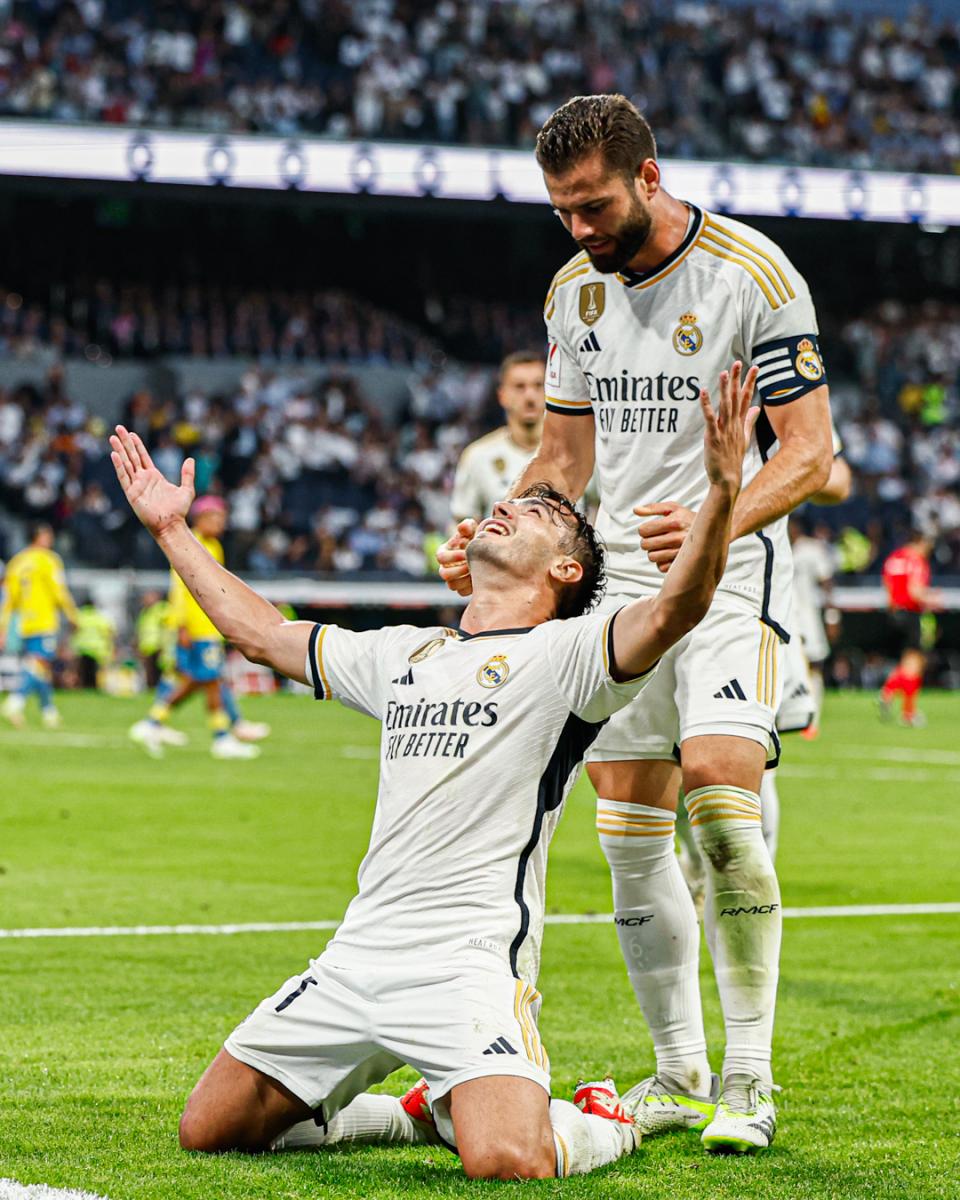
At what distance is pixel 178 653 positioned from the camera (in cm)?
1634

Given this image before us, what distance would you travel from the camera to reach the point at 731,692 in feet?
15.1

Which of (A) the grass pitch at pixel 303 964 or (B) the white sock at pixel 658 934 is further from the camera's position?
(B) the white sock at pixel 658 934

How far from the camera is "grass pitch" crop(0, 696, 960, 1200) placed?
13.0ft

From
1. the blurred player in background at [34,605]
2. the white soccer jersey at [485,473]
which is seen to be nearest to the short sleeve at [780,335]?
the white soccer jersey at [485,473]

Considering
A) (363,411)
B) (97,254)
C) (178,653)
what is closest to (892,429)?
(363,411)

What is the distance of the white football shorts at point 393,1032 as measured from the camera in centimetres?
386

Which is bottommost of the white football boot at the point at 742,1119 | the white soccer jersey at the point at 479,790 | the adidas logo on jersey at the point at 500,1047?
the white football boot at the point at 742,1119

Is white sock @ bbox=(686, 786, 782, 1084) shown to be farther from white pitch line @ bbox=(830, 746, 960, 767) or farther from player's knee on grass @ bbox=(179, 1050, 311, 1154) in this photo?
white pitch line @ bbox=(830, 746, 960, 767)

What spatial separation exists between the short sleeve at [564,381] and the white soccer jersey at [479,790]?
3.77 feet

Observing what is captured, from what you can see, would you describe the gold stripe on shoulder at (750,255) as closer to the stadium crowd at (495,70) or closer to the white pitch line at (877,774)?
the white pitch line at (877,774)

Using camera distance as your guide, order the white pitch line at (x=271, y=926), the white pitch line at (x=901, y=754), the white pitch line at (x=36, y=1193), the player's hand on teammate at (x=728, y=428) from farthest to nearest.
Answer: the white pitch line at (x=901, y=754) < the white pitch line at (x=271, y=926) < the player's hand on teammate at (x=728, y=428) < the white pitch line at (x=36, y=1193)

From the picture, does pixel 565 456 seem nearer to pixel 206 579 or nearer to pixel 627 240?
pixel 627 240

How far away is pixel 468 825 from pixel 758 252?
70.0 inches

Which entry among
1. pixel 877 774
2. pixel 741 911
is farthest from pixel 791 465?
pixel 877 774
